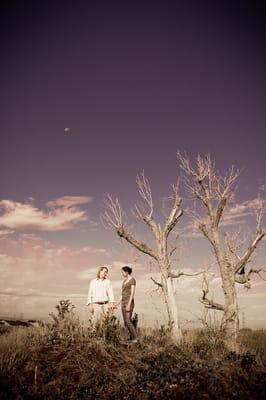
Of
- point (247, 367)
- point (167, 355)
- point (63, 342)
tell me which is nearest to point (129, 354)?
point (167, 355)

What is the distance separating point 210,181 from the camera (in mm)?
12711

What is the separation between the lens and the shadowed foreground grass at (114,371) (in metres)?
5.20

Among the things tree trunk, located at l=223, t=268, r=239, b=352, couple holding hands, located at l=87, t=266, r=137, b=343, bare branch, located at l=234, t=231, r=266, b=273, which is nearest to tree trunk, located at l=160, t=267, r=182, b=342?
tree trunk, located at l=223, t=268, r=239, b=352

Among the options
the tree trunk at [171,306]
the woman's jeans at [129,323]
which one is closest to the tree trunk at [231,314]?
the tree trunk at [171,306]

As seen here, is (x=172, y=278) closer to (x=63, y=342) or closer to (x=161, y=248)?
(x=161, y=248)

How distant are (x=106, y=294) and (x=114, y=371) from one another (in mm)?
2889

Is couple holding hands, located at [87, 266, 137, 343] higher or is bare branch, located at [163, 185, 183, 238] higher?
bare branch, located at [163, 185, 183, 238]

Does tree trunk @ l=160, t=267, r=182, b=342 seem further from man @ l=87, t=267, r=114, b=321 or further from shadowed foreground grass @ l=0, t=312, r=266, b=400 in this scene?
man @ l=87, t=267, r=114, b=321

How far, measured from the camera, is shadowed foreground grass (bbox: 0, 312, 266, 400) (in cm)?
520

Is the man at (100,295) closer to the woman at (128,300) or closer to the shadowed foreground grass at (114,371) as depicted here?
the woman at (128,300)

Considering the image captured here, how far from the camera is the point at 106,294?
8930 mm

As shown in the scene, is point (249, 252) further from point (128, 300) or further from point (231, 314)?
point (128, 300)

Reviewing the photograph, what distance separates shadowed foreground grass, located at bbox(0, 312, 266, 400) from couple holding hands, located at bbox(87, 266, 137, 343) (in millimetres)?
573

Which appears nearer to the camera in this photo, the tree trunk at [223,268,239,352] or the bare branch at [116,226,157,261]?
the tree trunk at [223,268,239,352]
